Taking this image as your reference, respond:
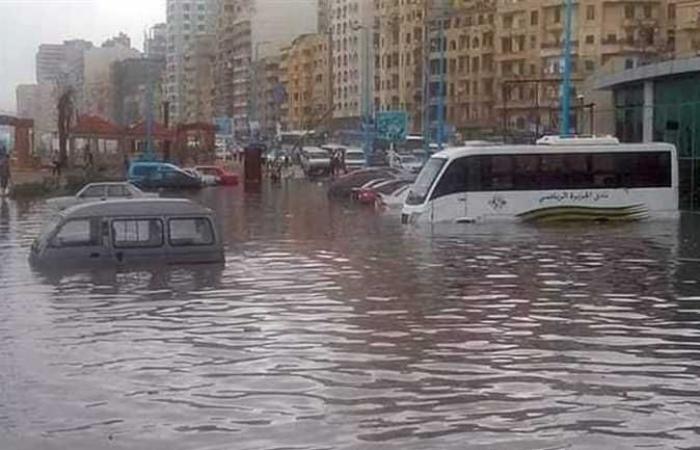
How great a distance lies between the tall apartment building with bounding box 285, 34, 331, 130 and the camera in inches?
5349

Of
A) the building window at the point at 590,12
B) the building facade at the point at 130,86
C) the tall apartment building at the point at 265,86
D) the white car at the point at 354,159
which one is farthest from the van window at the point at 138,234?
the tall apartment building at the point at 265,86

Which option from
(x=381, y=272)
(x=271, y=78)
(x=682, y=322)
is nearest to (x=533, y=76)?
(x=271, y=78)

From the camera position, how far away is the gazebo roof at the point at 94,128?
80.2 m

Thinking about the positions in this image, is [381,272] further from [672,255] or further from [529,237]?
[529,237]

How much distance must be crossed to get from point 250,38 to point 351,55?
32529 mm

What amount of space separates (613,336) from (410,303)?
12.6 ft

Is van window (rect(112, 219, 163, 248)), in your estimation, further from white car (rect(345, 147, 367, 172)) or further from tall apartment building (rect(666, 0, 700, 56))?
tall apartment building (rect(666, 0, 700, 56))

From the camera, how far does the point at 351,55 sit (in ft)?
418

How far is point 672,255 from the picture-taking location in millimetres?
26062

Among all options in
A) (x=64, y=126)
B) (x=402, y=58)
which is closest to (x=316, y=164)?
(x=64, y=126)

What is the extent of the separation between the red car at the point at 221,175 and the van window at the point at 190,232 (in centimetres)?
4766

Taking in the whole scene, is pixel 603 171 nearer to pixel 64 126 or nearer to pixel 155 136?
pixel 64 126

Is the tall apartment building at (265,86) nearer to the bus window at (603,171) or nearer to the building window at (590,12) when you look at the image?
the building window at (590,12)

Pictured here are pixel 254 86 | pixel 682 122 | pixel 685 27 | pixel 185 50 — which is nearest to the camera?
pixel 682 122
